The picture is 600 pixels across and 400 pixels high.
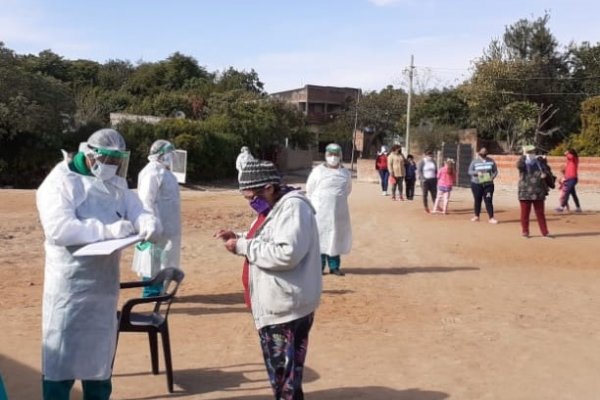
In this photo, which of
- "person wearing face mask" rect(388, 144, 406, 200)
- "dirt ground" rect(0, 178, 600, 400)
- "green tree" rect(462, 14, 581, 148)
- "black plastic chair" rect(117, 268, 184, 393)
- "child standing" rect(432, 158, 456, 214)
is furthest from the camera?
"green tree" rect(462, 14, 581, 148)

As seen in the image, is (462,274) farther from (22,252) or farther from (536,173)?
(22,252)

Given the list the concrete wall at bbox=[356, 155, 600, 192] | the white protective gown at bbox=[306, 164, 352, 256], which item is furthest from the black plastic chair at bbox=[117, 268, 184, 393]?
the concrete wall at bbox=[356, 155, 600, 192]

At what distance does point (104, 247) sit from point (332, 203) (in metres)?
6.25

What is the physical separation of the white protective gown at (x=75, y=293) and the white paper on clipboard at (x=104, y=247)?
0.05 metres

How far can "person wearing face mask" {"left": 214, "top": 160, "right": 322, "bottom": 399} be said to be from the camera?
13.4 feet

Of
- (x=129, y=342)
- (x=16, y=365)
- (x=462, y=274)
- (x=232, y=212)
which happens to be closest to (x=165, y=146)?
(x=129, y=342)

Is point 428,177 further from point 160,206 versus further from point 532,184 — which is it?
point 160,206

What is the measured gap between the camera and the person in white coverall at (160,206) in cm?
768

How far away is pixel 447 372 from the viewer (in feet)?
19.5

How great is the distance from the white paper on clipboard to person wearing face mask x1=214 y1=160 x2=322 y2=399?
569mm

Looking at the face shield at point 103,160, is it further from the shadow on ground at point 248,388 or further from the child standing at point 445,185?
the child standing at point 445,185

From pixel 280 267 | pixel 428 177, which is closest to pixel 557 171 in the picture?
pixel 428 177

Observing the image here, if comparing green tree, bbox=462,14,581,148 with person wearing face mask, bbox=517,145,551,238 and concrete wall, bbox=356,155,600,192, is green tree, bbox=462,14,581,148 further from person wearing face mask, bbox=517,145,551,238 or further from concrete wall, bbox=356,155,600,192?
person wearing face mask, bbox=517,145,551,238

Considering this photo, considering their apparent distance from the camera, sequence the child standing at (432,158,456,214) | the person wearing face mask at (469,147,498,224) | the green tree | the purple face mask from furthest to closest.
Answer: the green tree, the child standing at (432,158,456,214), the person wearing face mask at (469,147,498,224), the purple face mask
